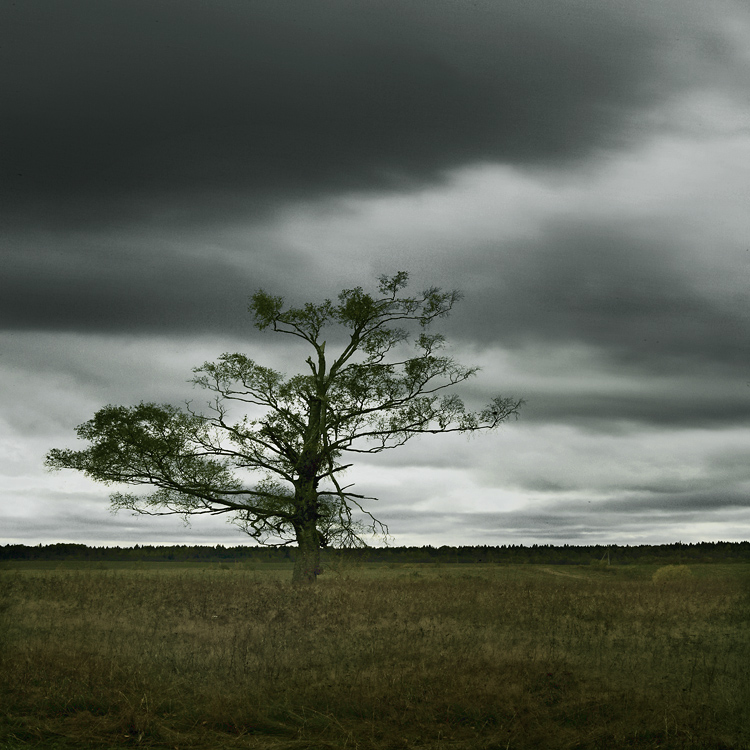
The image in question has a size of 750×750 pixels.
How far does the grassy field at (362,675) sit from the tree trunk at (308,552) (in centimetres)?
683

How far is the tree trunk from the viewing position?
2519cm

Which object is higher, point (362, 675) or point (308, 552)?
point (308, 552)

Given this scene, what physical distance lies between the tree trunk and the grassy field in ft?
22.4

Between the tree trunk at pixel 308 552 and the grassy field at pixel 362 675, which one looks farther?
the tree trunk at pixel 308 552

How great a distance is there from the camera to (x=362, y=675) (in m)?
10.4

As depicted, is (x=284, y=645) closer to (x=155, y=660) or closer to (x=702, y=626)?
(x=155, y=660)

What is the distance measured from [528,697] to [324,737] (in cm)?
299

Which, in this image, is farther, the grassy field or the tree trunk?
the tree trunk

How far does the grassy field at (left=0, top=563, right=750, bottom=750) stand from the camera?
27.1ft

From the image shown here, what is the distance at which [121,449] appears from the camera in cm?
2580

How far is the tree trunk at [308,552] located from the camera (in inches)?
992

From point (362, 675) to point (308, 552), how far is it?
49.8 ft

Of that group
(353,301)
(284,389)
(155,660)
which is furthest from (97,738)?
(353,301)

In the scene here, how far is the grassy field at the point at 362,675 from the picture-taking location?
827 cm
